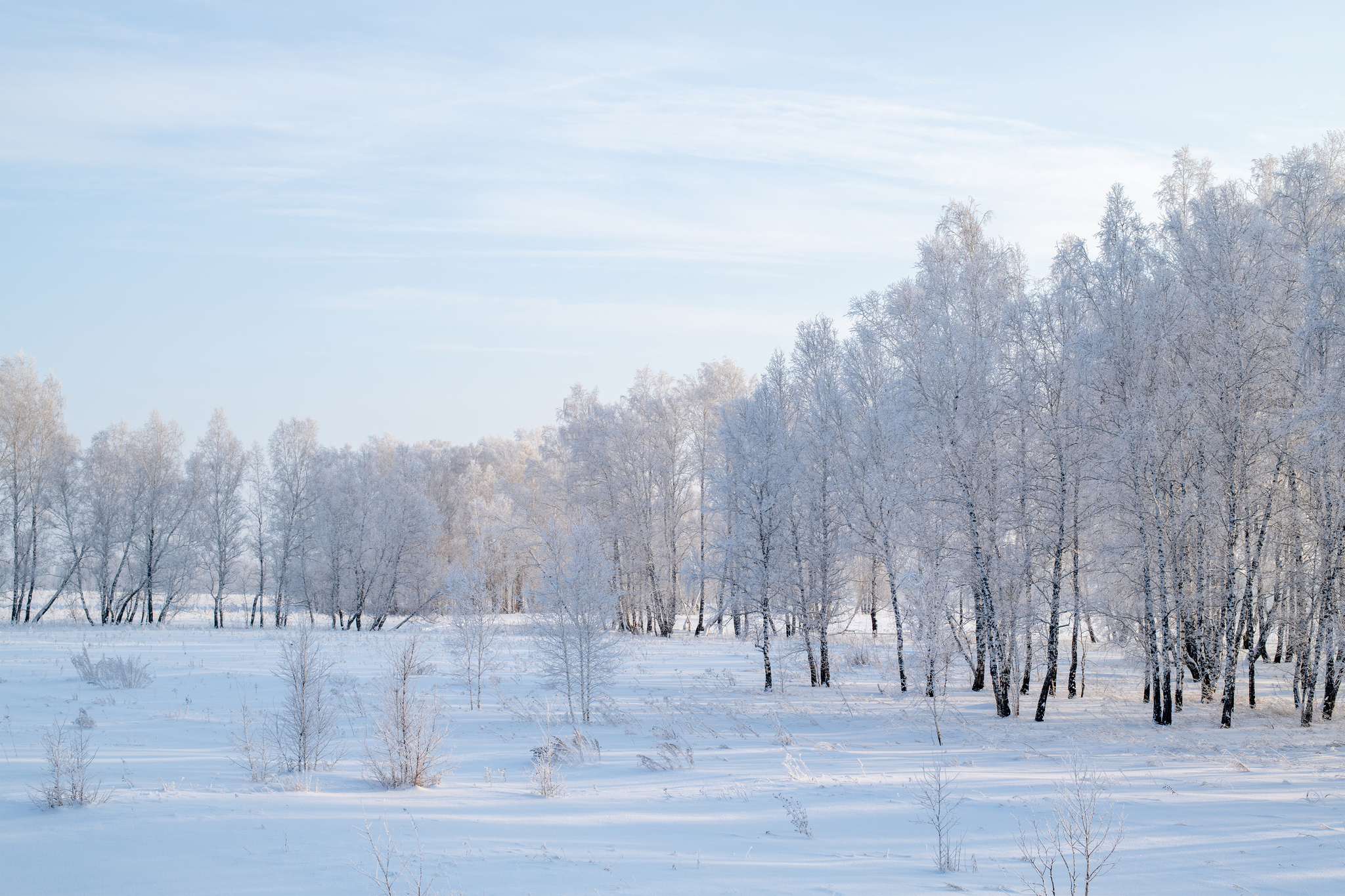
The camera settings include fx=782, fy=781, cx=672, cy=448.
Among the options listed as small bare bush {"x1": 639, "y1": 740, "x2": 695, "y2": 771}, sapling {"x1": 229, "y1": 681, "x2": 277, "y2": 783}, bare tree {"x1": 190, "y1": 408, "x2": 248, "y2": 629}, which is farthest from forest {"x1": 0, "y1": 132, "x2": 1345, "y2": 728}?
bare tree {"x1": 190, "y1": 408, "x2": 248, "y2": 629}

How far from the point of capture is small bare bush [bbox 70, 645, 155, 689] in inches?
778

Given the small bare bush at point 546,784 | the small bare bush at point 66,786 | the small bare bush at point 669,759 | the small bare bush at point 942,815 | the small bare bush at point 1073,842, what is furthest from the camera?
the small bare bush at point 669,759

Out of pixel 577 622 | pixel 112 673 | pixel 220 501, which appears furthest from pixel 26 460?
pixel 577 622

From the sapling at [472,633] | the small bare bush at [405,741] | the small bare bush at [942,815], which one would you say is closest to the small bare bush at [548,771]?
the small bare bush at [405,741]

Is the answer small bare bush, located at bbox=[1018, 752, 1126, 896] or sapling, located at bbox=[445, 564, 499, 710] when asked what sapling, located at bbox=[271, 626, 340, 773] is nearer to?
sapling, located at bbox=[445, 564, 499, 710]

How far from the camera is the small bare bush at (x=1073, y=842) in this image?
612 cm

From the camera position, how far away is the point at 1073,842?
18.6 feet

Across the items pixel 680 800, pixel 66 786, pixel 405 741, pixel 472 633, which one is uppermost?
pixel 66 786

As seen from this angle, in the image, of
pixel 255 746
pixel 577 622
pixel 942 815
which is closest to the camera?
pixel 942 815

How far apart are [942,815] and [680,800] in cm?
331

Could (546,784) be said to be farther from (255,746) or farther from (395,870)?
(255,746)

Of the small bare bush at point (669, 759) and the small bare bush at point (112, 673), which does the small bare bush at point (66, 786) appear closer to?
the small bare bush at point (669, 759)

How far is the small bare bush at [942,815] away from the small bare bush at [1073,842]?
645 mm

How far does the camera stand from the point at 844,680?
26.3m
